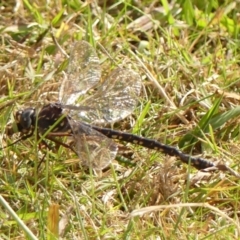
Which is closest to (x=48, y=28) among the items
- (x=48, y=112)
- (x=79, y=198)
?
(x=48, y=112)

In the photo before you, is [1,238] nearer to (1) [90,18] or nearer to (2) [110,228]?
(2) [110,228]

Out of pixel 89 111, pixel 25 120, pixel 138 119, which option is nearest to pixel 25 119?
pixel 25 120

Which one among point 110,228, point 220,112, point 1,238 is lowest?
point 1,238

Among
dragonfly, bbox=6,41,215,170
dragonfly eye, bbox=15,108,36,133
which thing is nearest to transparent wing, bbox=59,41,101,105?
dragonfly, bbox=6,41,215,170

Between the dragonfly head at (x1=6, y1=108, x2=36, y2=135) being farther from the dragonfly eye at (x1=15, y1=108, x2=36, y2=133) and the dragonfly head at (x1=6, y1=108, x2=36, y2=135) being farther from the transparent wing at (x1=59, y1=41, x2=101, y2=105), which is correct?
the transparent wing at (x1=59, y1=41, x2=101, y2=105)

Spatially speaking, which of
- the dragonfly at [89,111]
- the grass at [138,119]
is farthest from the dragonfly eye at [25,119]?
the grass at [138,119]

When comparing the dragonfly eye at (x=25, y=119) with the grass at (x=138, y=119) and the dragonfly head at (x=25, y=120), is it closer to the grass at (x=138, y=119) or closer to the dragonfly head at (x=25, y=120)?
the dragonfly head at (x=25, y=120)
